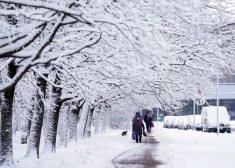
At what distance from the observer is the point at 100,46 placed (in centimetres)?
988

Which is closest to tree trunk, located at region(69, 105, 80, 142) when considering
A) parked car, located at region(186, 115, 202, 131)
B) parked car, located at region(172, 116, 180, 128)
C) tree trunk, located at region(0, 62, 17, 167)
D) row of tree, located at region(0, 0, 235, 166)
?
row of tree, located at region(0, 0, 235, 166)

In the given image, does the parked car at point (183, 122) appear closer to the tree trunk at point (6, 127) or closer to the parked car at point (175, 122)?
the parked car at point (175, 122)

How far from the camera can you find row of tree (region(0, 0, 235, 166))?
6.40 m

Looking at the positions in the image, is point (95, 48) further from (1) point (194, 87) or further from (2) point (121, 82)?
(1) point (194, 87)

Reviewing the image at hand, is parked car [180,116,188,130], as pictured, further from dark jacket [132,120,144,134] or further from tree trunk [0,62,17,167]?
tree trunk [0,62,17,167]

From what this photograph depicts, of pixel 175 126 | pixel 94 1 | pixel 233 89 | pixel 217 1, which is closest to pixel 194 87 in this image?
pixel 217 1

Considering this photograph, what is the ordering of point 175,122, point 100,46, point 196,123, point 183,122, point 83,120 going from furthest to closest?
1. point 175,122
2. point 183,122
3. point 196,123
4. point 83,120
5. point 100,46

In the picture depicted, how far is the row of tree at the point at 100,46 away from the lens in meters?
6.40

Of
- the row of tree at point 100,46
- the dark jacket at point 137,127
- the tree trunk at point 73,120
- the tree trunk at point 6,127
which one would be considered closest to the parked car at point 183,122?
the dark jacket at point 137,127

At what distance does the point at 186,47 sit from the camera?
465 inches

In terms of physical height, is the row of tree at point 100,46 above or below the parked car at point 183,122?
above

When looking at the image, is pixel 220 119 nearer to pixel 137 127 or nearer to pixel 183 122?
pixel 183 122

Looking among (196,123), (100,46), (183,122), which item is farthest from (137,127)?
(183,122)

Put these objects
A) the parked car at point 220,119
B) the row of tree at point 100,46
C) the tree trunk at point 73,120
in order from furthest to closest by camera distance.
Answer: the parked car at point 220,119 → the tree trunk at point 73,120 → the row of tree at point 100,46
